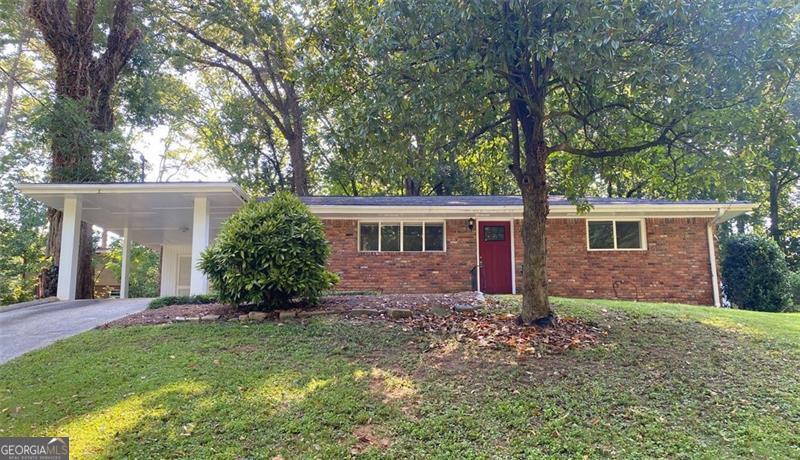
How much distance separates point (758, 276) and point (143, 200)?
1549 centimetres

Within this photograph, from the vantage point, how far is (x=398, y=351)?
18.3 feet

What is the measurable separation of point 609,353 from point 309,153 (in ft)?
63.1

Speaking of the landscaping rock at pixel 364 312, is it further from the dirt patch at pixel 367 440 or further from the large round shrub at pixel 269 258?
the dirt patch at pixel 367 440

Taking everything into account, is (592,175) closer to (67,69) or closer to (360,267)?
(360,267)

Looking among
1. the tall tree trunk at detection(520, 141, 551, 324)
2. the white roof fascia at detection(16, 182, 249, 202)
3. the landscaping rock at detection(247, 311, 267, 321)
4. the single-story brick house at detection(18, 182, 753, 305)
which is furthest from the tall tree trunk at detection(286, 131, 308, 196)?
the tall tree trunk at detection(520, 141, 551, 324)

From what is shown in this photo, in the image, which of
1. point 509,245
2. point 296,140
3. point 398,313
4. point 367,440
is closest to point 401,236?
Answer: point 509,245

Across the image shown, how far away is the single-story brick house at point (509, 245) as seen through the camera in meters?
12.0

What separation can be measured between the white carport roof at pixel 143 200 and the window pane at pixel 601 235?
8.93 metres

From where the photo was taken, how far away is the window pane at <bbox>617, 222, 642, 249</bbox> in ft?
40.3

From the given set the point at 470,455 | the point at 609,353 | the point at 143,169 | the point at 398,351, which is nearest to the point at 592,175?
the point at 609,353

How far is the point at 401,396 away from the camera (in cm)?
436

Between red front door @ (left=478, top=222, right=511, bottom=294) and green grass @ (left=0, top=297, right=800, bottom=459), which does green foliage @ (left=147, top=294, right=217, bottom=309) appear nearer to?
green grass @ (left=0, top=297, right=800, bottom=459)

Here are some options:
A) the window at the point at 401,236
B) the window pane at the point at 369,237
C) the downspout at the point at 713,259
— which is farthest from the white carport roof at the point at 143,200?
the downspout at the point at 713,259

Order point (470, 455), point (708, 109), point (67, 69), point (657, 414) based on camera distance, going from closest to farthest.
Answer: point (470, 455) → point (657, 414) → point (708, 109) → point (67, 69)
